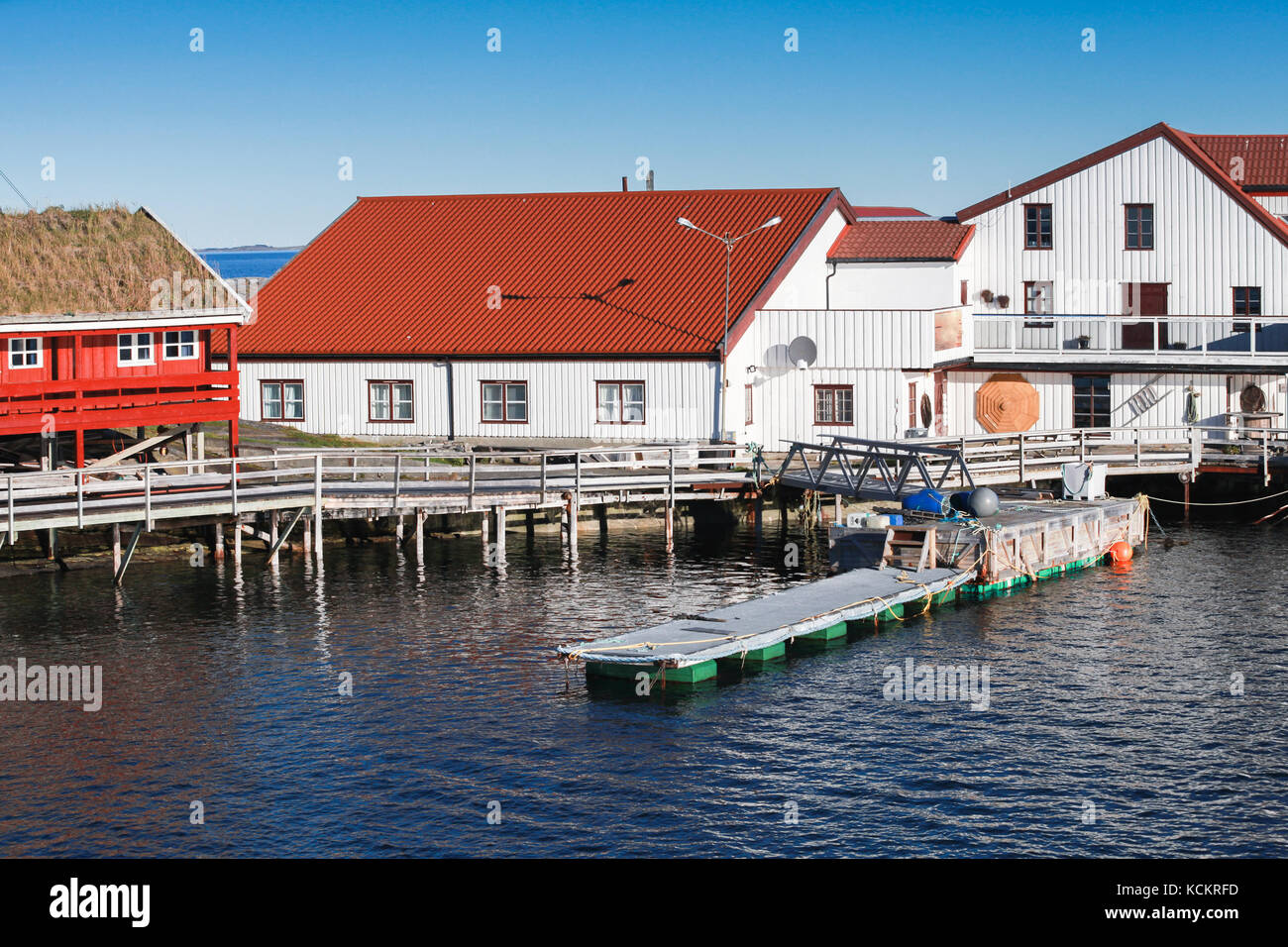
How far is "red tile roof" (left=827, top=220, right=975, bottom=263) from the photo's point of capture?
56906 millimetres

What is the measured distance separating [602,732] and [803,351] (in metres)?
28.4

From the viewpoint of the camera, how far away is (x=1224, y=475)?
2082 inches

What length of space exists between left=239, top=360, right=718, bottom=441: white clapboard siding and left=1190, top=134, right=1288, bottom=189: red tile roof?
2648cm

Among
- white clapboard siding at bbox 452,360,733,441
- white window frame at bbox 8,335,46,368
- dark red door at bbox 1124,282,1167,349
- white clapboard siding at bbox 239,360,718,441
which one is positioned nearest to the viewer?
white window frame at bbox 8,335,46,368

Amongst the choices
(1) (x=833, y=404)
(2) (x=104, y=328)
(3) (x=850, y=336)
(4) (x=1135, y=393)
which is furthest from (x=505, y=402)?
(4) (x=1135, y=393)

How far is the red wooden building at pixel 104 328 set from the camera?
3944cm

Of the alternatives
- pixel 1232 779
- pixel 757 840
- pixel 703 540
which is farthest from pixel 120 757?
pixel 703 540

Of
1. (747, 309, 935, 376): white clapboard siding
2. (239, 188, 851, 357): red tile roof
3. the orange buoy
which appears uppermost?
(239, 188, 851, 357): red tile roof

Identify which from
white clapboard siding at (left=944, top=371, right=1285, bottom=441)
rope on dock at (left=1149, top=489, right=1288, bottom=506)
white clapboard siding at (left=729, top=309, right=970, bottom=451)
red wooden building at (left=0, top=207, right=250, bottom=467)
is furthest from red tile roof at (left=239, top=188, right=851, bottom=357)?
rope on dock at (left=1149, top=489, right=1288, bottom=506)

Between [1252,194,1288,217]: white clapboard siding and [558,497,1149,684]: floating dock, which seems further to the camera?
[1252,194,1288,217]: white clapboard siding

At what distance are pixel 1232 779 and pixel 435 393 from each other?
36.2 meters

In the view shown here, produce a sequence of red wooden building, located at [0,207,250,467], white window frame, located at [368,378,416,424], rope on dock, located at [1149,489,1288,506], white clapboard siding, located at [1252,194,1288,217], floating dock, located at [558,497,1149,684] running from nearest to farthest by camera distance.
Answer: floating dock, located at [558,497,1149,684] < red wooden building, located at [0,207,250,467] < rope on dock, located at [1149,489,1288,506] < white window frame, located at [368,378,416,424] < white clapboard siding, located at [1252,194,1288,217]

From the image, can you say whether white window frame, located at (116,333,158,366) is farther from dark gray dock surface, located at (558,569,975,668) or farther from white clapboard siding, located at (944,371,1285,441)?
white clapboard siding, located at (944,371,1285,441)
